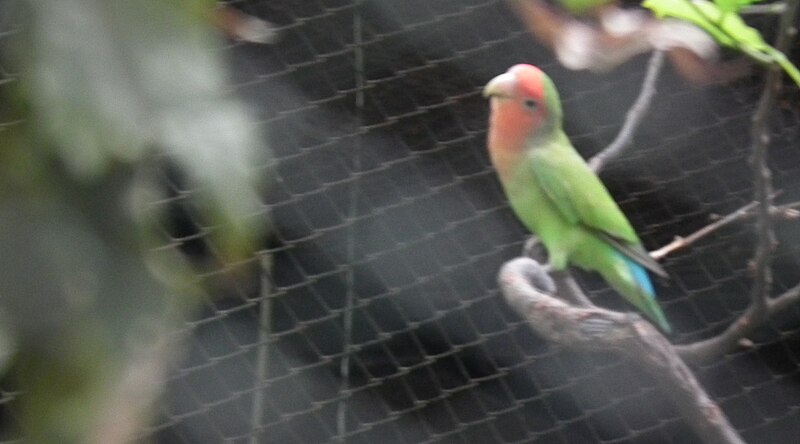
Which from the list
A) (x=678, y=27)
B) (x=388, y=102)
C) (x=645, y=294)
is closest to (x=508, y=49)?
Answer: (x=388, y=102)

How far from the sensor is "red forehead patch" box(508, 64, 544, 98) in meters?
1.11

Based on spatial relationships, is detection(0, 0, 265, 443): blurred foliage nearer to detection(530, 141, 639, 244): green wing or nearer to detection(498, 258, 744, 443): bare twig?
detection(498, 258, 744, 443): bare twig

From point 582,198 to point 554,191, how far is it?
4 cm

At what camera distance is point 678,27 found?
0.77 m

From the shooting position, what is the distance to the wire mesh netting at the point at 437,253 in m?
A: 1.17

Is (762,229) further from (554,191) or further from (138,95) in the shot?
(138,95)

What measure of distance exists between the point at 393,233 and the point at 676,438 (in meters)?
0.48

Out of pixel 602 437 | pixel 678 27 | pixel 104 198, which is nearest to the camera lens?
pixel 104 198

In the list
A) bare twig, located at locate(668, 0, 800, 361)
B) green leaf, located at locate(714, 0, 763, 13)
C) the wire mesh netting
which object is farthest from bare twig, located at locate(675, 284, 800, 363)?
green leaf, located at locate(714, 0, 763, 13)

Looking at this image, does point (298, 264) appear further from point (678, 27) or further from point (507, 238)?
point (678, 27)

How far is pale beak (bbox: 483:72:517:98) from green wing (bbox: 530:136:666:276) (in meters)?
0.07

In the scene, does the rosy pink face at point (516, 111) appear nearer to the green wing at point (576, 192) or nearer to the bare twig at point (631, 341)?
the green wing at point (576, 192)

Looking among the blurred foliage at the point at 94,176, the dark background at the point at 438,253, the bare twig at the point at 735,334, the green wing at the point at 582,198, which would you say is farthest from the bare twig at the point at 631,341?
the blurred foliage at the point at 94,176

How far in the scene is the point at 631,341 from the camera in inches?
33.4
